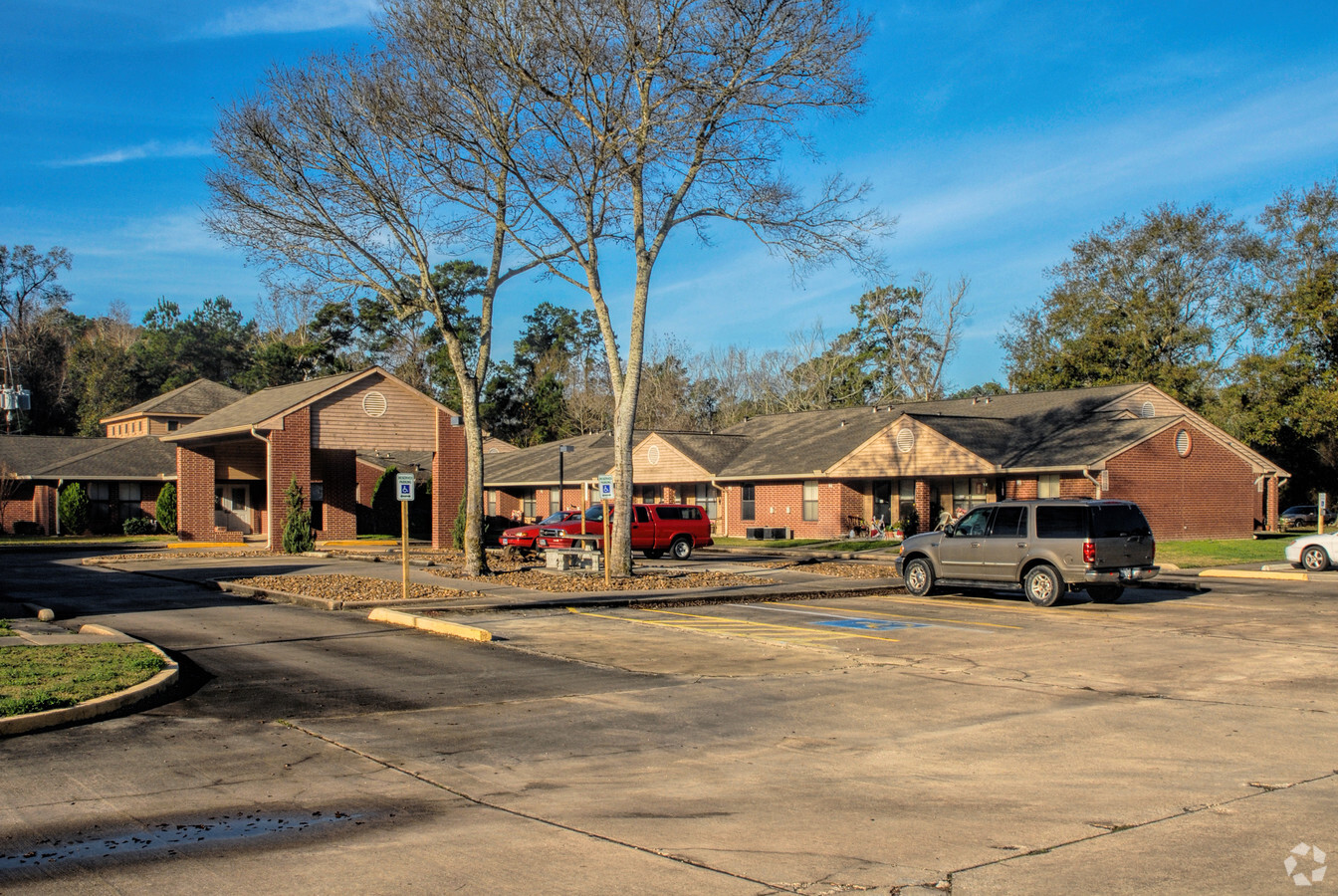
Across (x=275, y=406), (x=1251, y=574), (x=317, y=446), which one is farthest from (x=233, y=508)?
(x=1251, y=574)

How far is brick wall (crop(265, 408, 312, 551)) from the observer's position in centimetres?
3925

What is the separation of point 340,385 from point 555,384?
133ft

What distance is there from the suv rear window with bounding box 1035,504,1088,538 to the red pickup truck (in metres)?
15.3

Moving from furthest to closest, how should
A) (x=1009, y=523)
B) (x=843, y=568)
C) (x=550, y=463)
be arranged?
(x=550, y=463) < (x=843, y=568) < (x=1009, y=523)

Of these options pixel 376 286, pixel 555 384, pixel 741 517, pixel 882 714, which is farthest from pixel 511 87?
pixel 555 384

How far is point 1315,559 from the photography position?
28031mm

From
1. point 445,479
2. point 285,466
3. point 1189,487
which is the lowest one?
point 1189,487

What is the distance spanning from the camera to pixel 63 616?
18.4 metres

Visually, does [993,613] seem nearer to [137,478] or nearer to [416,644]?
[416,644]

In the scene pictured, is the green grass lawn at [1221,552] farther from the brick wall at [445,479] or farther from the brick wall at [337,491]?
the brick wall at [337,491]

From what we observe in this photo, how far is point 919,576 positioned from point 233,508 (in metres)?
37.8

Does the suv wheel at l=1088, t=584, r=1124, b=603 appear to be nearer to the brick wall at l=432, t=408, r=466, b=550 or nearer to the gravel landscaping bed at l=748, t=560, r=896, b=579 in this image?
the gravel landscaping bed at l=748, t=560, r=896, b=579

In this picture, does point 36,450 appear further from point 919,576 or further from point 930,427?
point 919,576

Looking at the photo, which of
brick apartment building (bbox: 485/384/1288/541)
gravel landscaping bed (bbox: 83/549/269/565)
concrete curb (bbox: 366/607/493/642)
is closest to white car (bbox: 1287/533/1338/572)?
brick apartment building (bbox: 485/384/1288/541)
